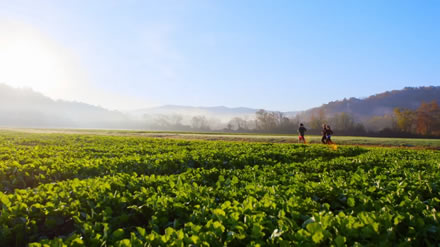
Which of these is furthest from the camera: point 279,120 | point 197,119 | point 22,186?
point 197,119

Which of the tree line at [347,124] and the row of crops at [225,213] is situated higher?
the tree line at [347,124]

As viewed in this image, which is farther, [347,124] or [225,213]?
[347,124]

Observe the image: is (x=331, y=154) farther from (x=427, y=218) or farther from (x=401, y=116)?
(x=401, y=116)

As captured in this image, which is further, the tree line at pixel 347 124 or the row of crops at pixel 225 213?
the tree line at pixel 347 124

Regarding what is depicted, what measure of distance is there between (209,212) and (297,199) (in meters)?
1.28

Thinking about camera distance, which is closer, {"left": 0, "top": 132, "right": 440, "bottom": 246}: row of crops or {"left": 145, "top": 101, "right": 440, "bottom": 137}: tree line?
{"left": 0, "top": 132, "right": 440, "bottom": 246}: row of crops

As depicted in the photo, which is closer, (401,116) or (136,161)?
(136,161)

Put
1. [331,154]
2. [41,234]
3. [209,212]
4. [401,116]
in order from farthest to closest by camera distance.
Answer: [401,116] < [331,154] < [41,234] < [209,212]

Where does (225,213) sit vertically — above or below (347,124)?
below

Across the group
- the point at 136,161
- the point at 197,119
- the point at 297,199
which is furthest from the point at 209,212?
the point at 197,119

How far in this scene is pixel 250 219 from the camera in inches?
133

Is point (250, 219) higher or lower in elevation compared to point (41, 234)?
higher

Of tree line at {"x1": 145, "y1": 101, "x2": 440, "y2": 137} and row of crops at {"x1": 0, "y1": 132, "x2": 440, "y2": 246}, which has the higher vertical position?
tree line at {"x1": 145, "y1": 101, "x2": 440, "y2": 137}

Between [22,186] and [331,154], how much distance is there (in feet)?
44.3
